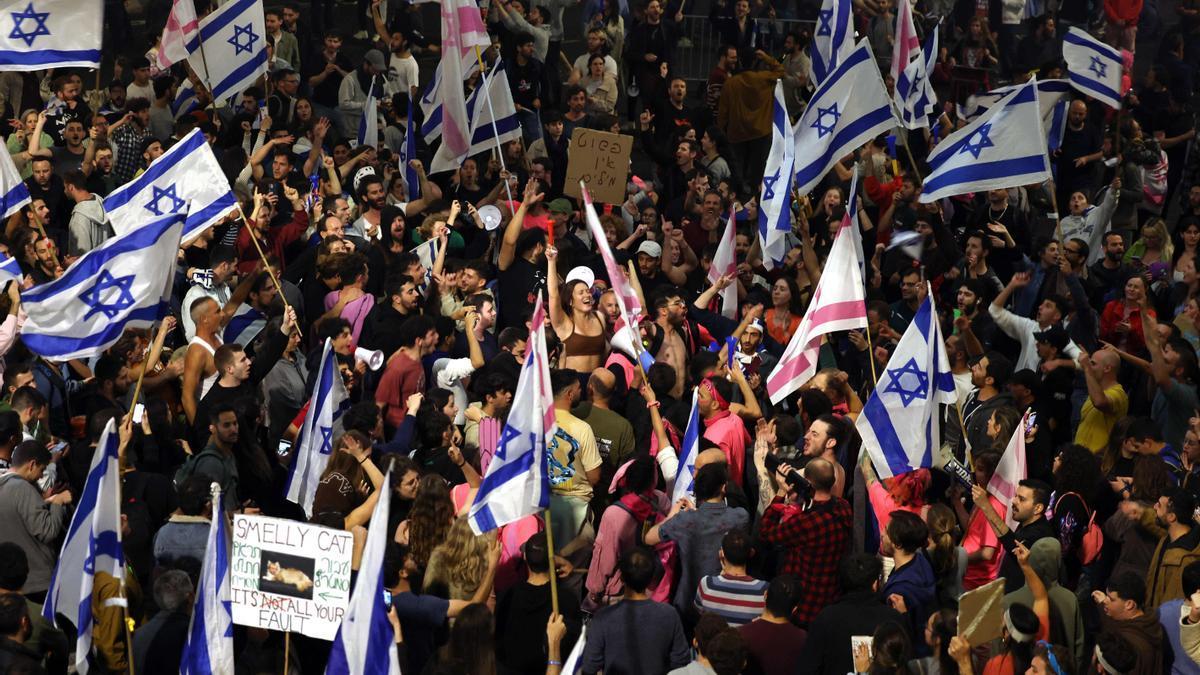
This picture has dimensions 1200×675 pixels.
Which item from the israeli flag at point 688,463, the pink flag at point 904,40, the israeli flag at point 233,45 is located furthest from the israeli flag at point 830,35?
the israeli flag at point 688,463

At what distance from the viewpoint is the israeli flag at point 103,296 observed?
425 inches

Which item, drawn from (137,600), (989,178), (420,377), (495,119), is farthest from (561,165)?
(137,600)

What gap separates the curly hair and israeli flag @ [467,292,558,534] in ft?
1.62

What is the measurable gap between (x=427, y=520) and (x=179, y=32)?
30.0ft

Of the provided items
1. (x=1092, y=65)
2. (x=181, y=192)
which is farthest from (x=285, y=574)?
(x=1092, y=65)

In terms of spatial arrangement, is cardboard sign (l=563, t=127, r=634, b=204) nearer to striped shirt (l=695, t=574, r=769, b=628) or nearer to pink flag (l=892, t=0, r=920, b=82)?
pink flag (l=892, t=0, r=920, b=82)

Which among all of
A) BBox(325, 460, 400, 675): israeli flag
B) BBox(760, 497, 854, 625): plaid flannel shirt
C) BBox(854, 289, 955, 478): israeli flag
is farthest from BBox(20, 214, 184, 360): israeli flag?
BBox(854, 289, 955, 478): israeli flag

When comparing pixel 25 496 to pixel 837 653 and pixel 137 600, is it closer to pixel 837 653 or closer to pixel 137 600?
pixel 137 600

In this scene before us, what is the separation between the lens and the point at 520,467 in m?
8.99

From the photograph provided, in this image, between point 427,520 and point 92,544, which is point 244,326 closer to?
point 427,520

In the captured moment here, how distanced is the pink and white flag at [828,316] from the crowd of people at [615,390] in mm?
189

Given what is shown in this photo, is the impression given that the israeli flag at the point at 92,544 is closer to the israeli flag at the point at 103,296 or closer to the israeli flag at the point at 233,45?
the israeli flag at the point at 103,296

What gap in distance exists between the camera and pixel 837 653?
8.61m

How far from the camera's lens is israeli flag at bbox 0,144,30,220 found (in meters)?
13.0
